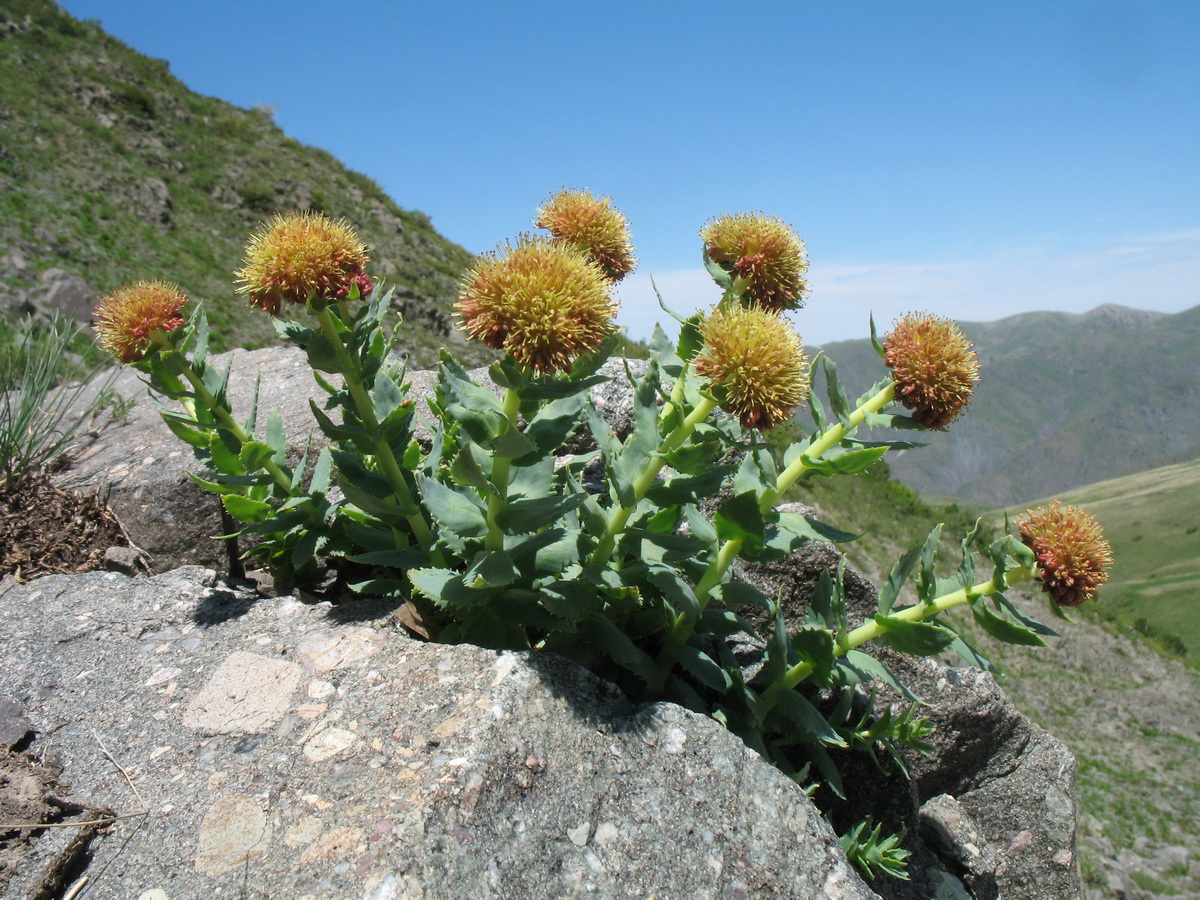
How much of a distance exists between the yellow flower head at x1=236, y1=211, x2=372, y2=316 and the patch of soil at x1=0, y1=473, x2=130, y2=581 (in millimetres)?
2166

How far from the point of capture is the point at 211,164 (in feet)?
123

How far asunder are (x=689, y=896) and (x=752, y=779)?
482 mm

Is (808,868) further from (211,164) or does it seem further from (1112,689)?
(211,164)

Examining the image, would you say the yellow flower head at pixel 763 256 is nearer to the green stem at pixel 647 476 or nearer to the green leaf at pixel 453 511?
the green stem at pixel 647 476

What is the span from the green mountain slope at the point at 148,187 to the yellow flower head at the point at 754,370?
23.4m

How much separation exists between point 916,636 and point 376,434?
7.16 feet

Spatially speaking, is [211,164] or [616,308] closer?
[616,308]

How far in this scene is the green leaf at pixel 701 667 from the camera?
2824 mm

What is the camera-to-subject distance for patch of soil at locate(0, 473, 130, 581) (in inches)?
139

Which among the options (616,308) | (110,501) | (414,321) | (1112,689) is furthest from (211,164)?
(1112,689)

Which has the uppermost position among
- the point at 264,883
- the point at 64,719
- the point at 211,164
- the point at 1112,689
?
the point at 211,164

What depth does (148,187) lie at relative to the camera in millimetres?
31578

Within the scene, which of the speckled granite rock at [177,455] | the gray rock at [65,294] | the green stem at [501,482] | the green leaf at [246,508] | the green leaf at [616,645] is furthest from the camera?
the gray rock at [65,294]

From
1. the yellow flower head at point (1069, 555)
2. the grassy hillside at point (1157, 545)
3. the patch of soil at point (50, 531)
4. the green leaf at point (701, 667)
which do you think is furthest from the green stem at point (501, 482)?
the grassy hillside at point (1157, 545)
